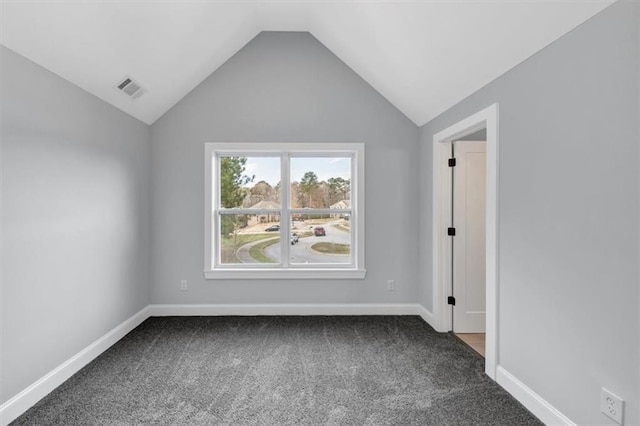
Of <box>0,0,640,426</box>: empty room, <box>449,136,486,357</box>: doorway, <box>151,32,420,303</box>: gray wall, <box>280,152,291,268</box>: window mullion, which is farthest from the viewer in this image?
<box>280,152,291,268</box>: window mullion

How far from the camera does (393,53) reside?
9.94 ft

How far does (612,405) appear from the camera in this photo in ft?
5.26

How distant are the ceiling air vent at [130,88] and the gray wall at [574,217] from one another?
2984 millimetres

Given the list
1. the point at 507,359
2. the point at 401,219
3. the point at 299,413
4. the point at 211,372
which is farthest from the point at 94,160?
the point at 507,359

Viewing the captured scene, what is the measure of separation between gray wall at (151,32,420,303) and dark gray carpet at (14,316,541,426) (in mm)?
576

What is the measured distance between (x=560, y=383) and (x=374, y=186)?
2.55 meters

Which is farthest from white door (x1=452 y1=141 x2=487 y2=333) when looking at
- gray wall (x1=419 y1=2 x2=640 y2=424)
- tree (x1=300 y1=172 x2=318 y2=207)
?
tree (x1=300 y1=172 x2=318 y2=207)

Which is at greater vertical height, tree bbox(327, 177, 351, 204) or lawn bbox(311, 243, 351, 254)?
tree bbox(327, 177, 351, 204)

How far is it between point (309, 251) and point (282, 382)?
1849mm

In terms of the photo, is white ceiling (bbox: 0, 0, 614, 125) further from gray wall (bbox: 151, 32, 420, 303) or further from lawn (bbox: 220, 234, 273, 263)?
lawn (bbox: 220, 234, 273, 263)

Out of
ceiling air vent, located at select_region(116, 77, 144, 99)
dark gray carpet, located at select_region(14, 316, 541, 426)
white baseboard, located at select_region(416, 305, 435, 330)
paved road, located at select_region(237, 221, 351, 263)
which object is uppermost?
ceiling air vent, located at select_region(116, 77, 144, 99)

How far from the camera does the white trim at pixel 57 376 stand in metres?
2.06

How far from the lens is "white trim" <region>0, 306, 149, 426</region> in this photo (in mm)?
2059

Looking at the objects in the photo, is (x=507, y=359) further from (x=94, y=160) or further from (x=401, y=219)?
(x=94, y=160)
